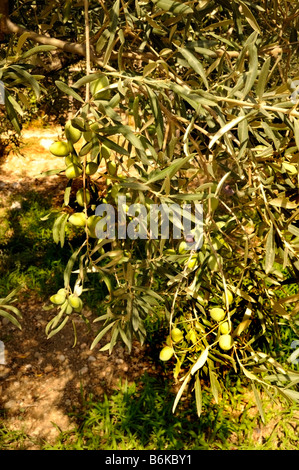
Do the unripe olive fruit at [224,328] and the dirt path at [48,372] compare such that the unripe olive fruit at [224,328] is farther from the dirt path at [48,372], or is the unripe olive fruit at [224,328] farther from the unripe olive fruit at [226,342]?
the dirt path at [48,372]

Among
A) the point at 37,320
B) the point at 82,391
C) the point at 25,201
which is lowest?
the point at 82,391

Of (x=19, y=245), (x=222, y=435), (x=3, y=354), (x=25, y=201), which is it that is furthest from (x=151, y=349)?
(x=25, y=201)

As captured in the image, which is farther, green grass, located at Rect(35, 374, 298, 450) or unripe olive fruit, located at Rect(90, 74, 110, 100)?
green grass, located at Rect(35, 374, 298, 450)

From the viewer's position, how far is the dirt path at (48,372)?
268 cm

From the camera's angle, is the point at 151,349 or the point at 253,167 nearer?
the point at 253,167

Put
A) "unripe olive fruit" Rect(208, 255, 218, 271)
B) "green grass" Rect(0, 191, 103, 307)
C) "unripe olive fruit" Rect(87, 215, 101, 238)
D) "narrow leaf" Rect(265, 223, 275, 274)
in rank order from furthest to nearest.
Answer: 1. "green grass" Rect(0, 191, 103, 307)
2. "unripe olive fruit" Rect(208, 255, 218, 271)
3. "unripe olive fruit" Rect(87, 215, 101, 238)
4. "narrow leaf" Rect(265, 223, 275, 274)

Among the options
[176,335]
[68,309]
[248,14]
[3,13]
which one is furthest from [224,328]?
[3,13]

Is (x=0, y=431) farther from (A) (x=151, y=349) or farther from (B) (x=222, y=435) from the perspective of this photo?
(B) (x=222, y=435)

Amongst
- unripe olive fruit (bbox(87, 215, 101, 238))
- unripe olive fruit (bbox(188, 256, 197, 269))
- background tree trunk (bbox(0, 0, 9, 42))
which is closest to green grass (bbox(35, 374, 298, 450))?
unripe olive fruit (bbox(188, 256, 197, 269))

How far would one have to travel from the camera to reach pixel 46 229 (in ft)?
14.6

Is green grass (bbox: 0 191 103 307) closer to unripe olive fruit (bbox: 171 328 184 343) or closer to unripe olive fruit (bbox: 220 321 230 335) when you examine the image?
unripe olive fruit (bbox: 171 328 184 343)

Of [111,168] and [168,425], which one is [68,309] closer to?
[111,168]

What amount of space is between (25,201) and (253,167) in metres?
4.15

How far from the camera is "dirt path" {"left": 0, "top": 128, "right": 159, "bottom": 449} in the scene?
2.68 m
